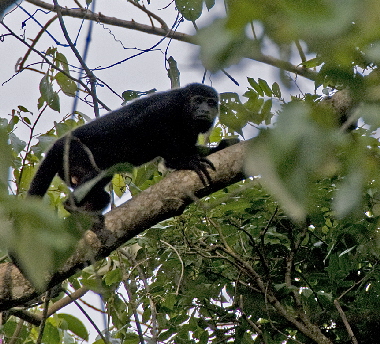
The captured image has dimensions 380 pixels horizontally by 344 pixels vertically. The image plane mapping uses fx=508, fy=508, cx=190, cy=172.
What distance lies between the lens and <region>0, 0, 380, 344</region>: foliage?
429mm

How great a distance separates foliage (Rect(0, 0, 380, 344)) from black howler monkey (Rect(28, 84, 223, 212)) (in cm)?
18

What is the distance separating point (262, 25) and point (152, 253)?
306cm

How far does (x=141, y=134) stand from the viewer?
4.17 meters

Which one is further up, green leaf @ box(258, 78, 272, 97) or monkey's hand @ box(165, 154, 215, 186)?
monkey's hand @ box(165, 154, 215, 186)

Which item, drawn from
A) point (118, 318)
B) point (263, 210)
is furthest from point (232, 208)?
point (118, 318)

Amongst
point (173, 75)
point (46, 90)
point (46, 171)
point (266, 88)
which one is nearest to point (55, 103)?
point (46, 90)

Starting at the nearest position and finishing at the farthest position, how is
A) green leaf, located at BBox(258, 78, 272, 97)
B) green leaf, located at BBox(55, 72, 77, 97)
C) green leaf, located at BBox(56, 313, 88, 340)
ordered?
green leaf, located at BBox(258, 78, 272, 97), green leaf, located at BBox(55, 72, 77, 97), green leaf, located at BBox(56, 313, 88, 340)

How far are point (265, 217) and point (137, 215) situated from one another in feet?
2.41

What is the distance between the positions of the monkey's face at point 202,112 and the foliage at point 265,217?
1.71 ft

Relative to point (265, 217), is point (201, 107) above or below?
above

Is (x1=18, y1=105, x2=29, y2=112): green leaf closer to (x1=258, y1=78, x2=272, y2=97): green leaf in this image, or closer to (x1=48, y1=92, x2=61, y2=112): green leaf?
(x1=48, y1=92, x2=61, y2=112): green leaf

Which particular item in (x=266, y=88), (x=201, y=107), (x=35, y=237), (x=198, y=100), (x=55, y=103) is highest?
(x=198, y=100)

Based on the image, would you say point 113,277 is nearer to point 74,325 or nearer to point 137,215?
point 74,325

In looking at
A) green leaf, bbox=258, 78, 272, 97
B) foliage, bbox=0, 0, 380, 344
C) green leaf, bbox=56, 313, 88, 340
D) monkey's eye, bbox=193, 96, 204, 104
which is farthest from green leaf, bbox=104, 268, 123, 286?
green leaf, bbox=258, 78, 272, 97
